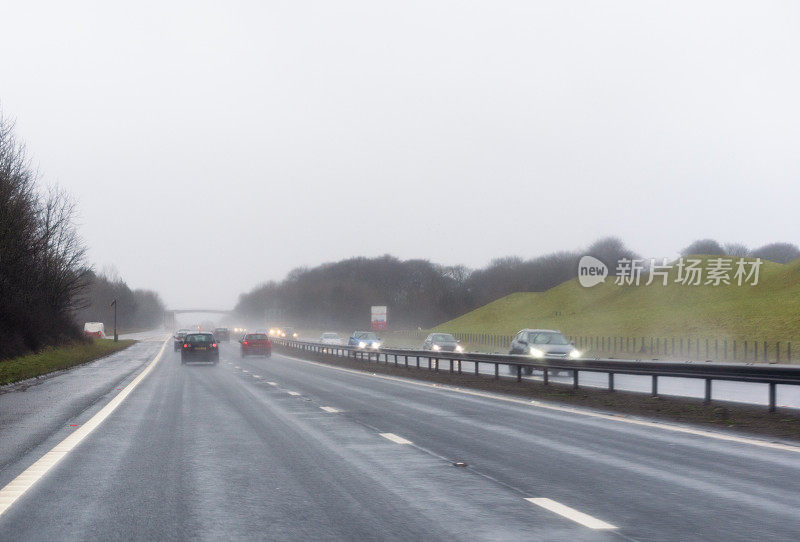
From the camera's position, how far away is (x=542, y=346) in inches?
1297

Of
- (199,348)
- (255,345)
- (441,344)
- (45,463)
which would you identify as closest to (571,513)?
(45,463)

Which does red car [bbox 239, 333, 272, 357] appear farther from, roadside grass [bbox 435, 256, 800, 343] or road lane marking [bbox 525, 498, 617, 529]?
road lane marking [bbox 525, 498, 617, 529]

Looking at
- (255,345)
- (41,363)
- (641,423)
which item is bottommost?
(641,423)

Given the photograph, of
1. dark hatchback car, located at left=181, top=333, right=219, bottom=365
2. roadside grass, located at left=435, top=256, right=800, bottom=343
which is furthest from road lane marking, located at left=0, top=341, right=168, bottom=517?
roadside grass, located at left=435, top=256, right=800, bottom=343

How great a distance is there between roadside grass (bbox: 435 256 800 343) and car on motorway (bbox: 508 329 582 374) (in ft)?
127

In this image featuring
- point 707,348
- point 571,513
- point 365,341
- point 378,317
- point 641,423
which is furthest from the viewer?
point 378,317

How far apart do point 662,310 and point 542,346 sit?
2862 inches

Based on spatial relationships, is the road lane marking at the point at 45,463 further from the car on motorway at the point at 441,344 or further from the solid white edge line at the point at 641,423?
the car on motorway at the point at 441,344

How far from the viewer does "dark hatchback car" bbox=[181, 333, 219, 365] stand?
42469 millimetres

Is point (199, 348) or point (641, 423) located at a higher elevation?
point (199, 348)

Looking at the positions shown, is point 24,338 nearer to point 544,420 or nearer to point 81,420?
point 81,420

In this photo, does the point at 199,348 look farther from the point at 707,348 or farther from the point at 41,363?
the point at 707,348

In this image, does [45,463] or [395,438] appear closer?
[45,463]

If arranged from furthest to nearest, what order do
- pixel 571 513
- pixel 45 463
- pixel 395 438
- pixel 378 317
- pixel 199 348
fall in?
pixel 378 317, pixel 199 348, pixel 395 438, pixel 45 463, pixel 571 513
